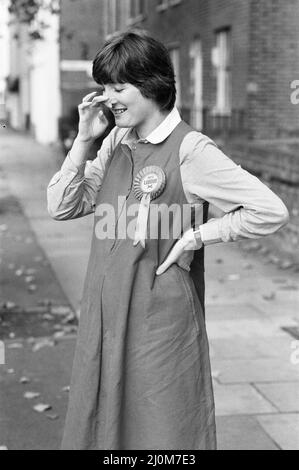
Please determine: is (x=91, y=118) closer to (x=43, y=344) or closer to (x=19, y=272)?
(x=43, y=344)

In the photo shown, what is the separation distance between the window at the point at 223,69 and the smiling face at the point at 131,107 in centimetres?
1361

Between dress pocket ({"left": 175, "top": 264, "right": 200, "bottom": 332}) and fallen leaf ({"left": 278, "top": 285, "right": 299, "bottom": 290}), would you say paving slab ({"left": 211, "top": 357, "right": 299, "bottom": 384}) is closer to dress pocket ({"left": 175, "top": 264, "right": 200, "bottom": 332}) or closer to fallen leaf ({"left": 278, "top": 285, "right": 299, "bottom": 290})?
fallen leaf ({"left": 278, "top": 285, "right": 299, "bottom": 290})

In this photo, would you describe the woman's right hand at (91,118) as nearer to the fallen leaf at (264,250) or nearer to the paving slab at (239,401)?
the paving slab at (239,401)

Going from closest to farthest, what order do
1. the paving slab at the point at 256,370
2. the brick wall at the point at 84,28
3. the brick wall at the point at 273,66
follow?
the paving slab at the point at 256,370 < the brick wall at the point at 273,66 < the brick wall at the point at 84,28

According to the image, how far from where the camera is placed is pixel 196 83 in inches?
742

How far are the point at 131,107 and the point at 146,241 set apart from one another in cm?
45

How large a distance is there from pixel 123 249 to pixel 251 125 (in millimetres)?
12328

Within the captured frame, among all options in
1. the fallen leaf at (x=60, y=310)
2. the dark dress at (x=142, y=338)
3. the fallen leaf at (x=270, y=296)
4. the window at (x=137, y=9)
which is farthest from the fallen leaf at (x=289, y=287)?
the window at (x=137, y=9)

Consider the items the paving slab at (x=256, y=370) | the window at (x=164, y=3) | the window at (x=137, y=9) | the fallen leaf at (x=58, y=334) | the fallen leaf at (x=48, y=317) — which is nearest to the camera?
the paving slab at (x=256, y=370)

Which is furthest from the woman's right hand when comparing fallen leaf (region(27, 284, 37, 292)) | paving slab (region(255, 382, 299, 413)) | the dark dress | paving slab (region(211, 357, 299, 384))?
fallen leaf (region(27, 284, 37, 292))

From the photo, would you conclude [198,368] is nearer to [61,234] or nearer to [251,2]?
[61,234]

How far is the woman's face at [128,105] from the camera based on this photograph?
294 cm

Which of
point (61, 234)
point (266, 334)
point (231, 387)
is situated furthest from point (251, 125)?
point (231, 387)
